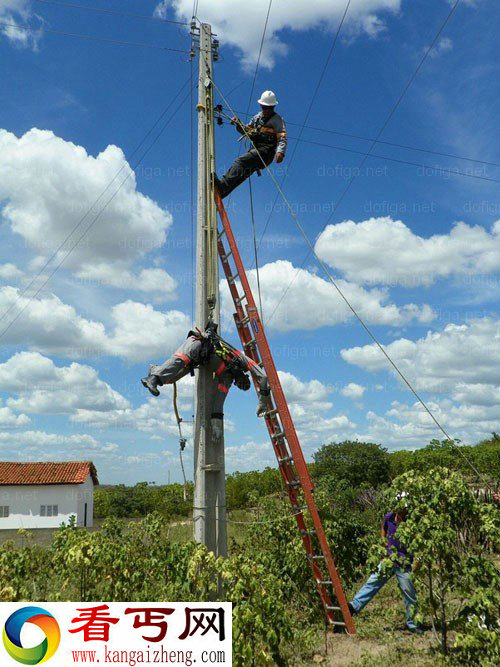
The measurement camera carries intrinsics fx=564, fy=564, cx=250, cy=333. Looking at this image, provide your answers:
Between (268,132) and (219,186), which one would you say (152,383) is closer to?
(219,186)

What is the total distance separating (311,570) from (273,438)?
2.02 meters

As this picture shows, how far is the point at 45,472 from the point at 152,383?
28156 millimetres

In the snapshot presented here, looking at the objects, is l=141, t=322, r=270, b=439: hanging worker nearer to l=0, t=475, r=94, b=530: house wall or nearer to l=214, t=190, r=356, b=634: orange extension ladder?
l=214, t=190, r=356, b=634: orange extension ladder

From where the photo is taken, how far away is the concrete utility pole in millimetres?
6383

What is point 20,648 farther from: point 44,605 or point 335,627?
point 335,627

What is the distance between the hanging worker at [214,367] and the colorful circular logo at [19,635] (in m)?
2.34

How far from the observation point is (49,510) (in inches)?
1193

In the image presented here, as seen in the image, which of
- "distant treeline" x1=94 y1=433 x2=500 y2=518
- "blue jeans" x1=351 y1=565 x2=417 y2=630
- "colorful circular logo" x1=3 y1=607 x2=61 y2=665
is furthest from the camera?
"distant treeline" x1=94 y1=433 x2=500 y2=518

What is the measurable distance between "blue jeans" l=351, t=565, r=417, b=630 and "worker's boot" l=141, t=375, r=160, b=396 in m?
3.55

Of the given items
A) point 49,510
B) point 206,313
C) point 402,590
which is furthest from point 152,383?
point 49,510

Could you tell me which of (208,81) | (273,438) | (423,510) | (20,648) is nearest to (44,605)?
(20,648)

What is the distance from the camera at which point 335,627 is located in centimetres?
749

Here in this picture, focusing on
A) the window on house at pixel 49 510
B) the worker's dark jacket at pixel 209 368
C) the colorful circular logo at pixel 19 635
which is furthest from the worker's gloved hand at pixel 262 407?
the window on house at pixel 49 510

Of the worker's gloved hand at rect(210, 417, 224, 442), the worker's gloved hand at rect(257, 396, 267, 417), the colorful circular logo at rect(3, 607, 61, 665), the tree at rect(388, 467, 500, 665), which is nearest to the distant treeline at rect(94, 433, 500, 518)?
the tree at rect(388, 467, 500, 665)
